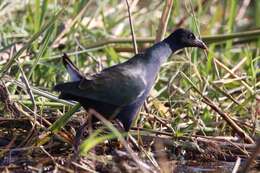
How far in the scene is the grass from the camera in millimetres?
3688

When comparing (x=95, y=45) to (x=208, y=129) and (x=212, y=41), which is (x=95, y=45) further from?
(x=208, y=129)

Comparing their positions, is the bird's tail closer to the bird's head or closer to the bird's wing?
the bird's wing

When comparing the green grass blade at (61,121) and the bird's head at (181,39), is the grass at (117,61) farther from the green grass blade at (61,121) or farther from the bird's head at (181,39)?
the bird's head at (181,39)

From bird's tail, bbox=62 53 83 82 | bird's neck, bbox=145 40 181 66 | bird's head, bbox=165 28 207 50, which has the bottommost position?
bird's tail, bbox=62 53 83 82

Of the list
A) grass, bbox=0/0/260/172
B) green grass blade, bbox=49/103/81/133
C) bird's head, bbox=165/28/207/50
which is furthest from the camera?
bird's head, bbox=165/28/207/50

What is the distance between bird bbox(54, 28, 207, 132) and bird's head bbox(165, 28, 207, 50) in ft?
0.74

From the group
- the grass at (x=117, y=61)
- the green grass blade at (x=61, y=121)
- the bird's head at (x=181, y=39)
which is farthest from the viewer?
the bird's head at (x=181, y=39)

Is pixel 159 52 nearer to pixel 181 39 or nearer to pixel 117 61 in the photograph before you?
pixel 181 39

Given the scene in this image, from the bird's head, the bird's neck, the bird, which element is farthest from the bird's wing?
the bird's head

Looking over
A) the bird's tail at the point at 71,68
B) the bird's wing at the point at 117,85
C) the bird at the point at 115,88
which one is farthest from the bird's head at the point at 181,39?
the bird's tail at the point at 71,68

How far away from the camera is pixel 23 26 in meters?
5.07

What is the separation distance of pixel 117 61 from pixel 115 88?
1315 mm

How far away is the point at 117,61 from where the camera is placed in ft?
15.9

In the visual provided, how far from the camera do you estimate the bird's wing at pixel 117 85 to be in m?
3.45
